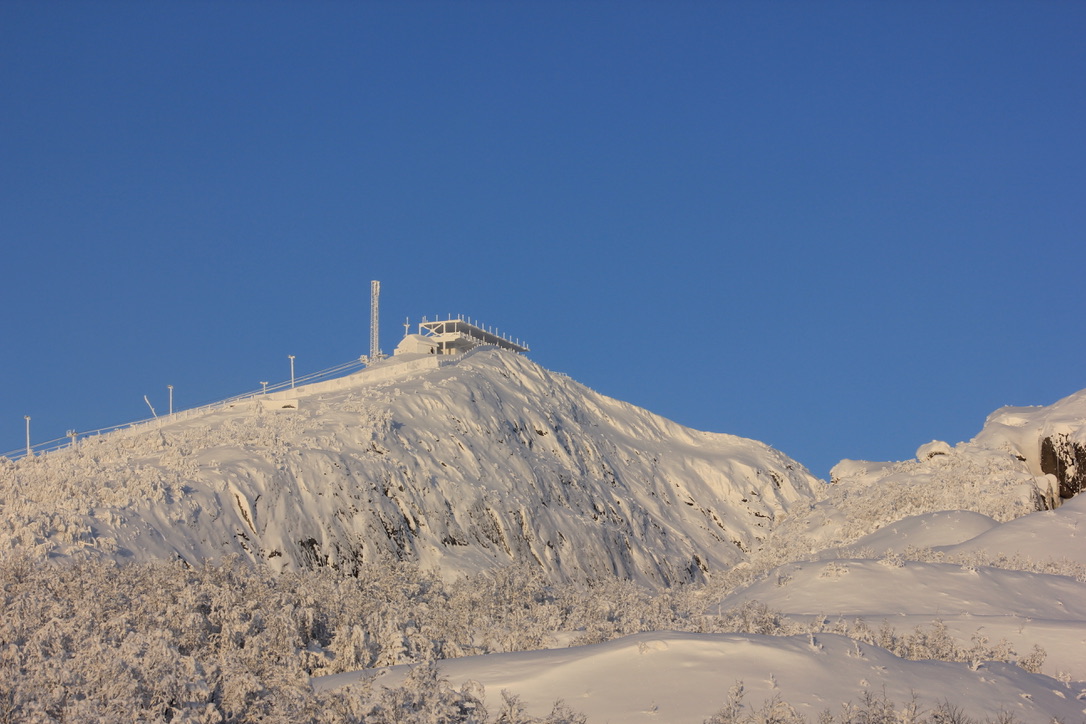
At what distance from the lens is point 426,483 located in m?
55.9

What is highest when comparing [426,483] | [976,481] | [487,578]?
[426,483]

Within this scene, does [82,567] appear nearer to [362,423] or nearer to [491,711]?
[491,711]

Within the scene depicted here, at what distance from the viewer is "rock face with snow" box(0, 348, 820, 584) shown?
38938 millimetres

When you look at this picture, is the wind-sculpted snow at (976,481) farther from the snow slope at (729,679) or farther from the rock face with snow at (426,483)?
the snow slope at (729,679)

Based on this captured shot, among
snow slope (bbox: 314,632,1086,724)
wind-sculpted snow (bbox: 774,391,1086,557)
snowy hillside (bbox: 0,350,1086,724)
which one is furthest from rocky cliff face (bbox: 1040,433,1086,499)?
snow slope (bbox: 314,632,1086,724)

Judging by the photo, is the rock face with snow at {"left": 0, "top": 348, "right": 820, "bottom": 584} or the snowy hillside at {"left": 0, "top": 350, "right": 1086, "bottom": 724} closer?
the snowy hillside at {"left": 0, "top": 350, "right": 1086, "bottom": 724}

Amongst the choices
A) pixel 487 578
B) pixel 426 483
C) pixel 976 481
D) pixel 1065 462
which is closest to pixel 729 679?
pixel 487 578

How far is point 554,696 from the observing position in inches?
587

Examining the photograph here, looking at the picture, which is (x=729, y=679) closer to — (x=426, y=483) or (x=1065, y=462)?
(x=1065, y=462)

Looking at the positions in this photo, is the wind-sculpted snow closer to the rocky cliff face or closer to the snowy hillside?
the rocky cliff face

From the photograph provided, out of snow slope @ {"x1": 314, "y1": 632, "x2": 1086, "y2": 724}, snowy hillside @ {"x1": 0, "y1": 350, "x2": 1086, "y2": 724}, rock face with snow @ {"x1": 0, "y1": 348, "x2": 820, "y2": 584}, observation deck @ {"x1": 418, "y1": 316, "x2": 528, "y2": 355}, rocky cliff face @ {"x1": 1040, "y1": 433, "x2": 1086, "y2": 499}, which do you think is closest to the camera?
snow slope @ {"x1": 314, "y1": 632, "x2": 1086, "y2": 724}

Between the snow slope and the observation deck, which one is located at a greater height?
the observation deck

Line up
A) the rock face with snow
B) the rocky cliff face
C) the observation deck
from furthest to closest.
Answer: the observation deck, the rocky cliff face, the rock face with snow

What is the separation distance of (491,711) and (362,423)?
43.4 meters
